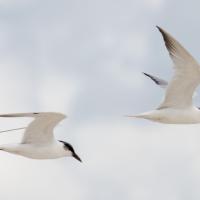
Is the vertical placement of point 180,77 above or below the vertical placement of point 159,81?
above

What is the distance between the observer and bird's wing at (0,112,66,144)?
1732cm

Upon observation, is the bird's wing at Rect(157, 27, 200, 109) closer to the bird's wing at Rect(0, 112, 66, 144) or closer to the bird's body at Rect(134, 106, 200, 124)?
the bird's body at Rect(134, 106, 200, 124)

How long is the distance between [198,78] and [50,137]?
3.42 m

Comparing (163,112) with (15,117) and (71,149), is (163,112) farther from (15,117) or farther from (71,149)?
(15,117)

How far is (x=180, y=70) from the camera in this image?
17.7m

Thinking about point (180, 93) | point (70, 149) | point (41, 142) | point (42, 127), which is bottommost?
point (70, 149)

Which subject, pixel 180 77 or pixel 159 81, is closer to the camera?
pixel 180 77

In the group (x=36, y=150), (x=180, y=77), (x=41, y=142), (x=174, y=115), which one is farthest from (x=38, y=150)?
(x=180, y=77)

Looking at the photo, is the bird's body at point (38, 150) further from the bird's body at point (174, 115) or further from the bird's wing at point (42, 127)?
the bird's body at point (174, 115)

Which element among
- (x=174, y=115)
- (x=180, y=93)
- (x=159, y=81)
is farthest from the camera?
(x=159, y=81)

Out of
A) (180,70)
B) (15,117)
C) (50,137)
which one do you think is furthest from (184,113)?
(15,117)

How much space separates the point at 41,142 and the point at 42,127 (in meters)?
0.69

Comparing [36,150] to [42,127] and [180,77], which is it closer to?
[42,127]

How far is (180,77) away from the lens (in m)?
18.0
